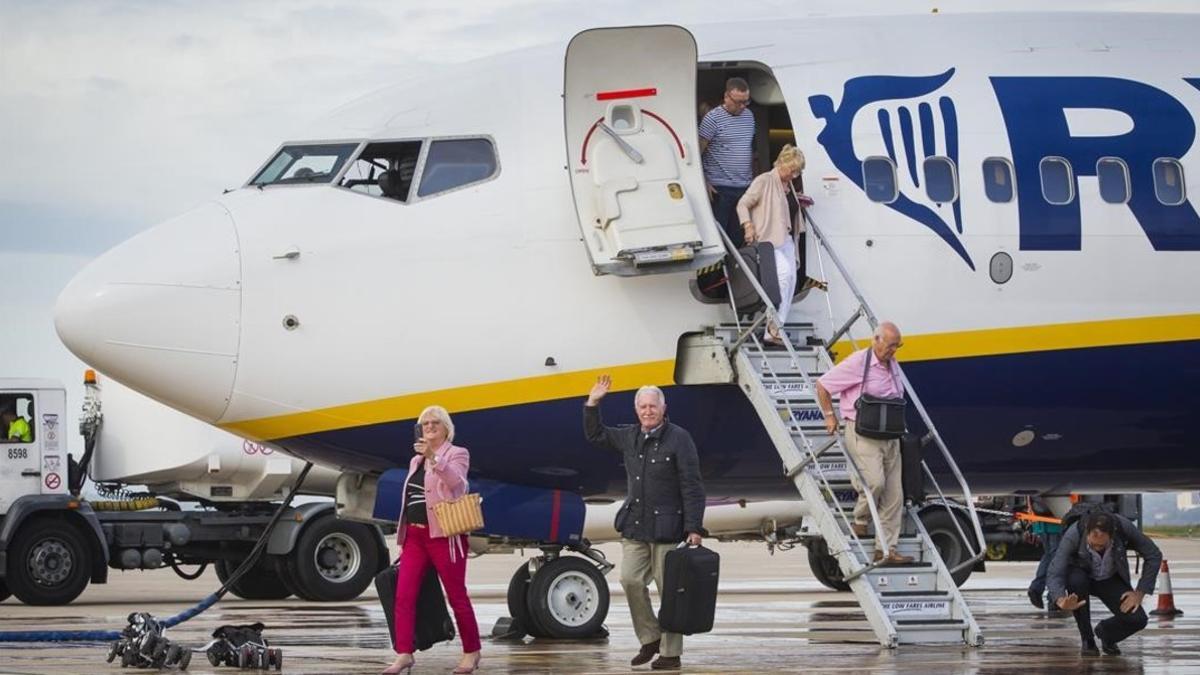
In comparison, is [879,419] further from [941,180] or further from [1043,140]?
[1043,140]

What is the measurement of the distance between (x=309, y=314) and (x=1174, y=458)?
8.22 m

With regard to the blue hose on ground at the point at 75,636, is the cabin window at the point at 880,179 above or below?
above

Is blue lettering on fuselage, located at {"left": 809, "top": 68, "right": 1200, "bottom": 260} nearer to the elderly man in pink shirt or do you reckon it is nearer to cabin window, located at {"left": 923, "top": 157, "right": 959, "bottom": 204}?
cabin window, located at {"left": 923, "top": 157, "right": 959, "bottom": 204}

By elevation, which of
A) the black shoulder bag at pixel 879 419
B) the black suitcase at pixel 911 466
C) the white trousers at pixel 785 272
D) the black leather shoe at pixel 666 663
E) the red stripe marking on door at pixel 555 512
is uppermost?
the white trousers at pixel 785 272

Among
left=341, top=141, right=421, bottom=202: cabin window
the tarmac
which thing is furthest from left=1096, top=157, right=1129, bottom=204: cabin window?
left=341, top=141, right=421, bottom=202: cabin window

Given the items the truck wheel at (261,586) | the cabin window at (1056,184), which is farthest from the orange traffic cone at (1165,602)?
the truck wheel at (261,586)

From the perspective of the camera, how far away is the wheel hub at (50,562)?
89.2ft

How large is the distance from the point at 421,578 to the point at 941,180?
638cm

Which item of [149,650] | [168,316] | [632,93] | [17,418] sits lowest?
[149,650]

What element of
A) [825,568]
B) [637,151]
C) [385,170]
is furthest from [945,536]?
[385,170]

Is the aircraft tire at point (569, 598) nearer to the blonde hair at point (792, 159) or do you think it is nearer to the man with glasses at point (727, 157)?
the man with glasses at point (727, 157)

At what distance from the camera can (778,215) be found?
16922mm

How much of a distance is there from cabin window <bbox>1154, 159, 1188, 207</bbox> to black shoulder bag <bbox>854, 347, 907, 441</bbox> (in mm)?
3795

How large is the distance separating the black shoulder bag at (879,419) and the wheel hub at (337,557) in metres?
13.3
